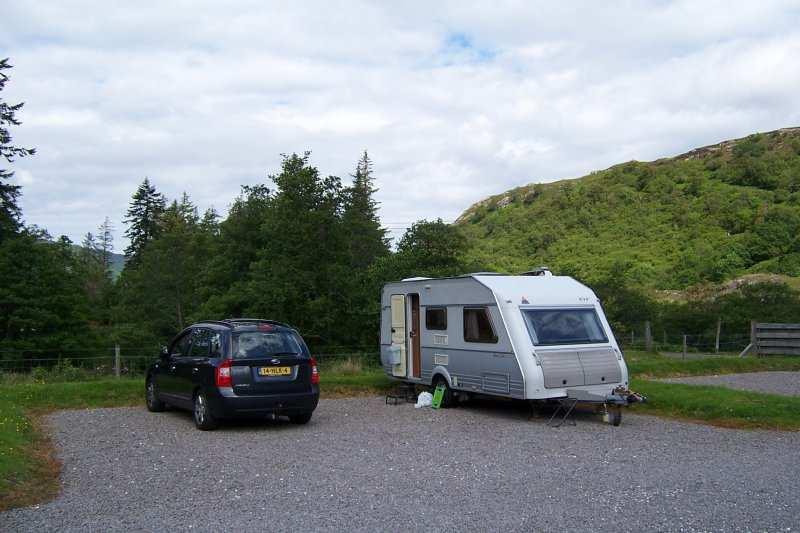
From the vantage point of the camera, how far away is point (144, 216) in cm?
7888

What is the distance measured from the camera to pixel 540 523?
6.45 m

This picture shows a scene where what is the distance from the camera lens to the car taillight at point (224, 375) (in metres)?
11.1

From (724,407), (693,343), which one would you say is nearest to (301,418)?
(724,407)

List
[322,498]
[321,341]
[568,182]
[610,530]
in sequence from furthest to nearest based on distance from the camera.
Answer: [568,182], [321,341], [322,498], [610,530]

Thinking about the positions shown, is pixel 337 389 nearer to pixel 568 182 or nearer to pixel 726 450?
pixel 726 450

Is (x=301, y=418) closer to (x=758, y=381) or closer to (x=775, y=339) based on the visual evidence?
(x=758, y=381)

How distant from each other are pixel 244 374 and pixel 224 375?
282 mm

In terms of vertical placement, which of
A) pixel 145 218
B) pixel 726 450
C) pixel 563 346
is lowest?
pixel 726 450

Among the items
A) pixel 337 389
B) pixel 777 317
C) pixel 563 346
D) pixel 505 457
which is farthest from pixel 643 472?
pixel 777 317

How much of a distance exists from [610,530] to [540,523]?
56 centimetres

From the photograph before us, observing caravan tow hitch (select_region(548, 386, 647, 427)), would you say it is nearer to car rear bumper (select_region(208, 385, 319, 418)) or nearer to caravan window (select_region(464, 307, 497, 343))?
caravan window (select_region(464, 307, 497, 343))

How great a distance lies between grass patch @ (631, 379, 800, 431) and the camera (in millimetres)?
11930

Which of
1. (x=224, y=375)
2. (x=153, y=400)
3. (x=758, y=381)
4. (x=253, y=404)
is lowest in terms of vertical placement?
(x=758, y=381)

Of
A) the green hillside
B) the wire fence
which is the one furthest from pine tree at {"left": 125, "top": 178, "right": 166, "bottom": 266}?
the wire fence
